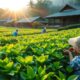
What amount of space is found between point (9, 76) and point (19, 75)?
102 mm

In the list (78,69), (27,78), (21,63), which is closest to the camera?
(27,78)

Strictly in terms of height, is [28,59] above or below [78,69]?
above

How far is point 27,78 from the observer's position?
7.57 feet

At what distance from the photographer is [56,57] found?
132 inches

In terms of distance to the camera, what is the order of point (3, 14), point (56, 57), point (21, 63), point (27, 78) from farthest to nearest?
point (3, 14)
point (56, 57)
point (21, 63)
point (27, 78)

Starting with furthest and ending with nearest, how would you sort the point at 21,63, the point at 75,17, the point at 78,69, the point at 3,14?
the point at 3,14, the point at 75,17, the point at 78,69, the point at 21,63

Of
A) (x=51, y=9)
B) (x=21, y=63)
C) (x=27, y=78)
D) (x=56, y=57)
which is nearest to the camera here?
(x=27, y=78)

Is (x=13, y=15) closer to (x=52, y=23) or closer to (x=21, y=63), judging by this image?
(x=52, y=23)

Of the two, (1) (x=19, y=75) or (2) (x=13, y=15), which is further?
(2) (x=13, y=15)

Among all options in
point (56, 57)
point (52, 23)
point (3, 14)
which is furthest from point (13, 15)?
point (56, 57)

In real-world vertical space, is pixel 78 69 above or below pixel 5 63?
below

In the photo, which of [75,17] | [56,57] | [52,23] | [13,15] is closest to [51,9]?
[13,15]

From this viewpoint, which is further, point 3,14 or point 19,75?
point 3,14

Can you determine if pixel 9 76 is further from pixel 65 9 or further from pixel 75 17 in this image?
pixel 65 9
